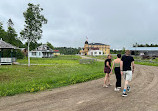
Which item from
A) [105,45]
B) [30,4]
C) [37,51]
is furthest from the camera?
[105,45]

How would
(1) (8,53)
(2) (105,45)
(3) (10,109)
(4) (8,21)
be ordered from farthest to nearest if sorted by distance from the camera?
(2) (105,45)
(4) (8,21)
(1) (8,53)
(3) (10,109)

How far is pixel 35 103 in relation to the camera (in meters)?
4.83

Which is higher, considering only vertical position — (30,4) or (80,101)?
(30,4)

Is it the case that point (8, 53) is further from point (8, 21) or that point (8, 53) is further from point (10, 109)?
point (10, 109)

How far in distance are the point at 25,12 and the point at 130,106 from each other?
23.1m

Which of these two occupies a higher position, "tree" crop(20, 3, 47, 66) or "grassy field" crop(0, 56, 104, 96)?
"tree" crop(20, 3, 47, 66)

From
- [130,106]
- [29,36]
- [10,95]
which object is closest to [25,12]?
[29,36]

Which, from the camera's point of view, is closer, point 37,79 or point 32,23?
point 37,79

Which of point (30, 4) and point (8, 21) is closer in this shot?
point (30, 4)

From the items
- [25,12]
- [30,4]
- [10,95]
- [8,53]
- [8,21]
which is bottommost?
[10,95]

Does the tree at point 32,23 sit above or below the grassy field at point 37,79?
above

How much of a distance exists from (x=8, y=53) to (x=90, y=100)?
3474cm

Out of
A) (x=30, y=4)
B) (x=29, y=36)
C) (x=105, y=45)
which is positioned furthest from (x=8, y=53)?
(x=105, y=45)

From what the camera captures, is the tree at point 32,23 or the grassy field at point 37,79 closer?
the grassy field at point 37,79
